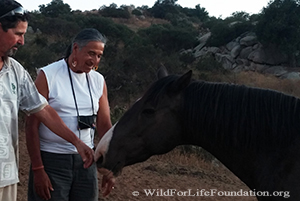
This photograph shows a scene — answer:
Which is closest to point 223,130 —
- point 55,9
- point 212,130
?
point 212,130

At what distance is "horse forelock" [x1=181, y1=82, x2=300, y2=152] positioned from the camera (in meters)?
2.20

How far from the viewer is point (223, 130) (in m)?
2.31

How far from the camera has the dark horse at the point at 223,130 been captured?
2.15 m

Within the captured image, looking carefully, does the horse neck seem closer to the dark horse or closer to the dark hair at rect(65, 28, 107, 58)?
the dark horse

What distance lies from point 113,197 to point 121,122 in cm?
263

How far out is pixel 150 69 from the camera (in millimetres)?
14008

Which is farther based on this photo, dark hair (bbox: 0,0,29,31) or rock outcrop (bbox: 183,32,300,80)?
rock outcrop (bbox: 183,32,300,80)

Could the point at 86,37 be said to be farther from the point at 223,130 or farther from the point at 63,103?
the point at 223,130

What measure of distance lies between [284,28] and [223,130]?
24.4 m

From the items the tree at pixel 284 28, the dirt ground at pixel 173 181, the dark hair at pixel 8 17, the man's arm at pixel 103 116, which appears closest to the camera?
the dark hair at pixel 8 17

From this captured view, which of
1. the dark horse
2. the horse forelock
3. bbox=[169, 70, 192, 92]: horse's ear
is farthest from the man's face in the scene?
the horse forelock

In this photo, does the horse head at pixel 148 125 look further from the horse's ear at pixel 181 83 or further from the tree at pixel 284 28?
the tree at pixel 284 28

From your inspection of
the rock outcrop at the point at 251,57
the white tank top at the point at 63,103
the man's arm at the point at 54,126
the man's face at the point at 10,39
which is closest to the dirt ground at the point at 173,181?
the white tank top at the point at 63,103

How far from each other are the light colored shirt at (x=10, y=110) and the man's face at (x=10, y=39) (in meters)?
0.07
